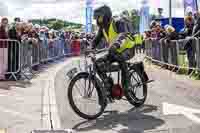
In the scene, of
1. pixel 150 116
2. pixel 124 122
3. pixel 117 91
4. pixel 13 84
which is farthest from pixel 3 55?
pixel 124 122

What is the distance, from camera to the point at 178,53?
16.6 m

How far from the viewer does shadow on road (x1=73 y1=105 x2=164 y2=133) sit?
24.9ft

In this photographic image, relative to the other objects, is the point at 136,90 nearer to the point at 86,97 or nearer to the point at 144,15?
the point at 86,97

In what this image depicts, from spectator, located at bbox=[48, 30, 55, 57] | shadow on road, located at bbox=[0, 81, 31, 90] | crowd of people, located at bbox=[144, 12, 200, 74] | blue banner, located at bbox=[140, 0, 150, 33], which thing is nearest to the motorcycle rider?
shadow on road, located at bbox=[0, 81, 31, 90]

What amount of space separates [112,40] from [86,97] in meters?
1.15

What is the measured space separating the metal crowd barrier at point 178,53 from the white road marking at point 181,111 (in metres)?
5.30

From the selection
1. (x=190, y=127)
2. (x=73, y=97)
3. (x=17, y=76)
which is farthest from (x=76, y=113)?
(x=17, y=76)

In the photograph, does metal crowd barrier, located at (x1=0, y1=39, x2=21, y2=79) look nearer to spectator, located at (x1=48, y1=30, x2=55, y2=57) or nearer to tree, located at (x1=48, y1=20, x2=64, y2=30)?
spectator, located at (x1=48, y1=30, x2=55, y2=57)

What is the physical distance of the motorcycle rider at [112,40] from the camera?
8.70 meters

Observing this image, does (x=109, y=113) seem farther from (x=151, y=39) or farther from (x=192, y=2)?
(x=192, y=2)

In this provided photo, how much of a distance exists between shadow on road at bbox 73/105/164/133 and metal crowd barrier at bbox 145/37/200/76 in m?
6.10

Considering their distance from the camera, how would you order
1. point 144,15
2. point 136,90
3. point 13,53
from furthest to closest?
point 144,15
point 13,53
point 136,90

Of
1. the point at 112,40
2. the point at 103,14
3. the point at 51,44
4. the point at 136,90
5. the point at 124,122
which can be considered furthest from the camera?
the point at 51,44

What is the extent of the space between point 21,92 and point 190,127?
5780mm
